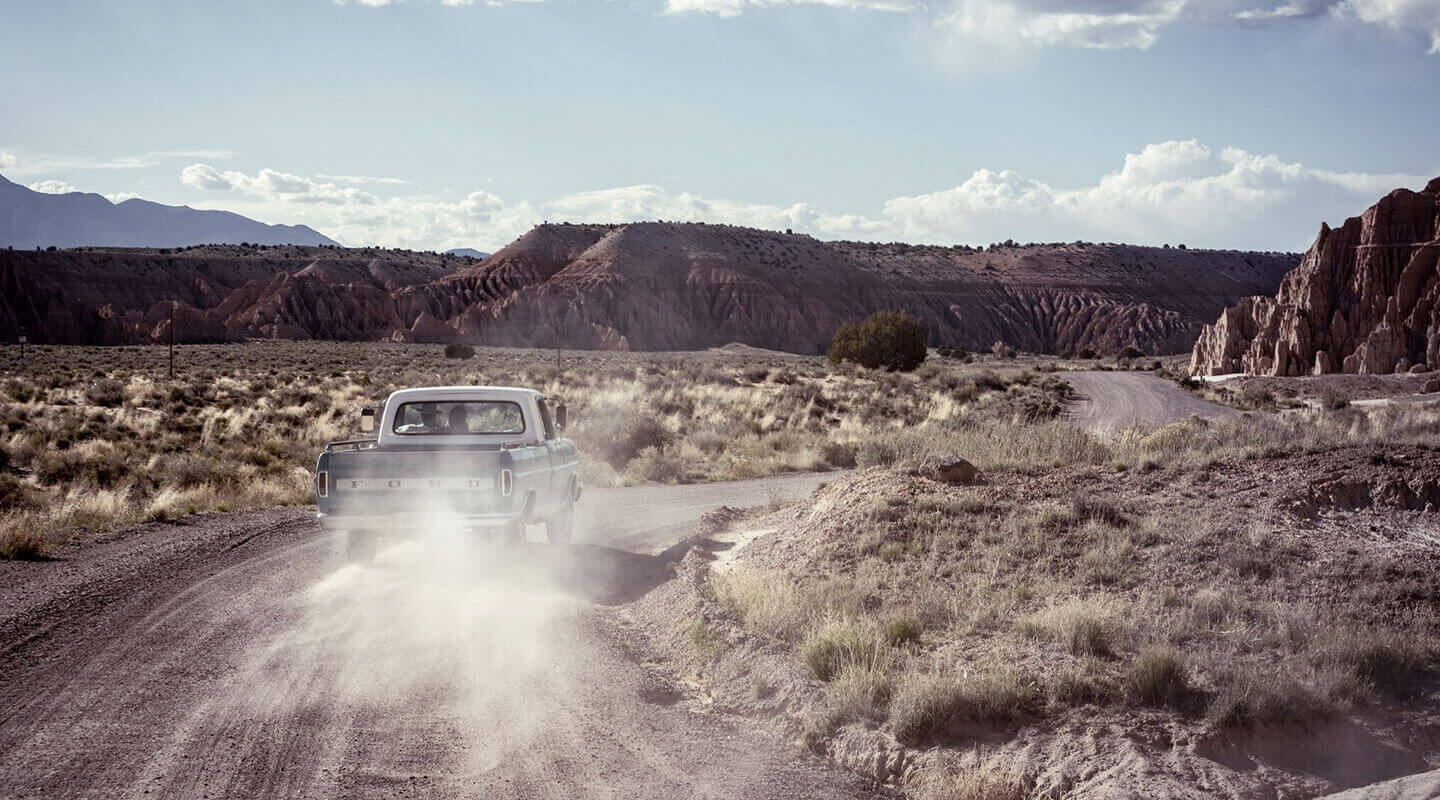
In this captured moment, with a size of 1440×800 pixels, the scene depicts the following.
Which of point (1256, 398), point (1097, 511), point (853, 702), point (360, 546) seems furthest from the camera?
point (1256, 398)

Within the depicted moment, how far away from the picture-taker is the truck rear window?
12.1 meters

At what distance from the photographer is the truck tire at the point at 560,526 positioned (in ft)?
40.0

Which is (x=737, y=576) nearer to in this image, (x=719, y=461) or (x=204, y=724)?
(x=204, y=724)

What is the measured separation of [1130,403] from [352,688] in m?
36.4

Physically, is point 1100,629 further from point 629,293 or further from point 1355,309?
point 629,293

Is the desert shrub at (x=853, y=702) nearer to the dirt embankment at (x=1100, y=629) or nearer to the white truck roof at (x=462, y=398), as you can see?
the dirt embankment at (x=1100, y=629)

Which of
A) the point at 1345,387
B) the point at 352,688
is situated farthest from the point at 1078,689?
the point at 1345,387

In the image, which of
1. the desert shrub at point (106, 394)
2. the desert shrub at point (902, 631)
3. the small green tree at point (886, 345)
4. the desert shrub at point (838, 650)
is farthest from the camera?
the small green tree at point (886, 345)

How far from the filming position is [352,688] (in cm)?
716

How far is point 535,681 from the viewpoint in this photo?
7465 mm

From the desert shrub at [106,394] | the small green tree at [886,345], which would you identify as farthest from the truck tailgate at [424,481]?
the small green tree at [886,345]

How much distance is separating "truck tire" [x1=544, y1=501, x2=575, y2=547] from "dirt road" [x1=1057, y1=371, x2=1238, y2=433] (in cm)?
1787

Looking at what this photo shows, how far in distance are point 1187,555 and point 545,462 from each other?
6536 millimetres

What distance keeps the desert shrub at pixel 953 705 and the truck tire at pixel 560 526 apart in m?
6.49
